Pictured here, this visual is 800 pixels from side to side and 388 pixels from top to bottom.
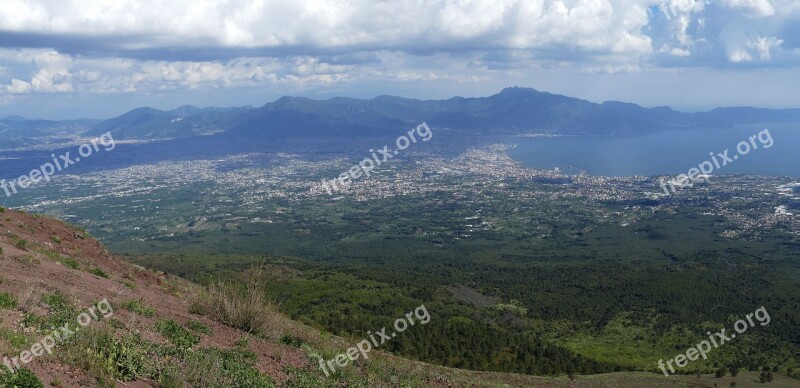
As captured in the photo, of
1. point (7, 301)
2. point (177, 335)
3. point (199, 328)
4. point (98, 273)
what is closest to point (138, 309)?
point (199, 328)

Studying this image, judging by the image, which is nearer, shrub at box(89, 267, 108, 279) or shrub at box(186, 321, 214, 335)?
shrub at box(186, 321, 214, 335)

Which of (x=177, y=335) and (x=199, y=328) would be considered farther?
(x=199, y=328)

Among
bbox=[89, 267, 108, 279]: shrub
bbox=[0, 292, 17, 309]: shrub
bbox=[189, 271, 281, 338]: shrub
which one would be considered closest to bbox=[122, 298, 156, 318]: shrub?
bbox=[189, 271, 281, 338]: shrub

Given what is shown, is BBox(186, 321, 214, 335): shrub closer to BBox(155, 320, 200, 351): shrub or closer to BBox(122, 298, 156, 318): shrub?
BBox(155, 320, 200, 351): shrub

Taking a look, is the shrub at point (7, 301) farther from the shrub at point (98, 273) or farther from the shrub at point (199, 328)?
the shrub at point (98, 273)

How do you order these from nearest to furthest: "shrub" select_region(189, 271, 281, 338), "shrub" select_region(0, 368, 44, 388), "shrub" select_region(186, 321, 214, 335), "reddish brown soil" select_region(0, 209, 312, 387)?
"shrub" select_region(0, 368, 44, 388)
"reddish brown soil" select_region(0, 209, 312, 387)
"shrub" select_region(186, 321, 214, 335)
"shrub" select_region(189, 271, 281, 338)

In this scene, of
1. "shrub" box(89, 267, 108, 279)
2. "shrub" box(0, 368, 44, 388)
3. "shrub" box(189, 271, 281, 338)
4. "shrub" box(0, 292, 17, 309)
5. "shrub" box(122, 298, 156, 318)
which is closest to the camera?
"shrub" box(0, 368, 44, 388)

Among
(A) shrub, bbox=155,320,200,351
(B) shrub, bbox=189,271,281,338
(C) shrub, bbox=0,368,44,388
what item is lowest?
(B) shrub, bbox=189,271,281,338

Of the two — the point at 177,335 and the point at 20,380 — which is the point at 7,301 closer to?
the point at 177,335

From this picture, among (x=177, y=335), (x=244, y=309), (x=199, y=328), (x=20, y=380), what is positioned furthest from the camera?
(x=244, y=309)

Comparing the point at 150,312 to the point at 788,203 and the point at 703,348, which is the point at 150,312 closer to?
the point at 703,348

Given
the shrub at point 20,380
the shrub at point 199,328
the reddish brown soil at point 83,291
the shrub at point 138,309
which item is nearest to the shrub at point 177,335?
the reddish brown soil at point 83,291
